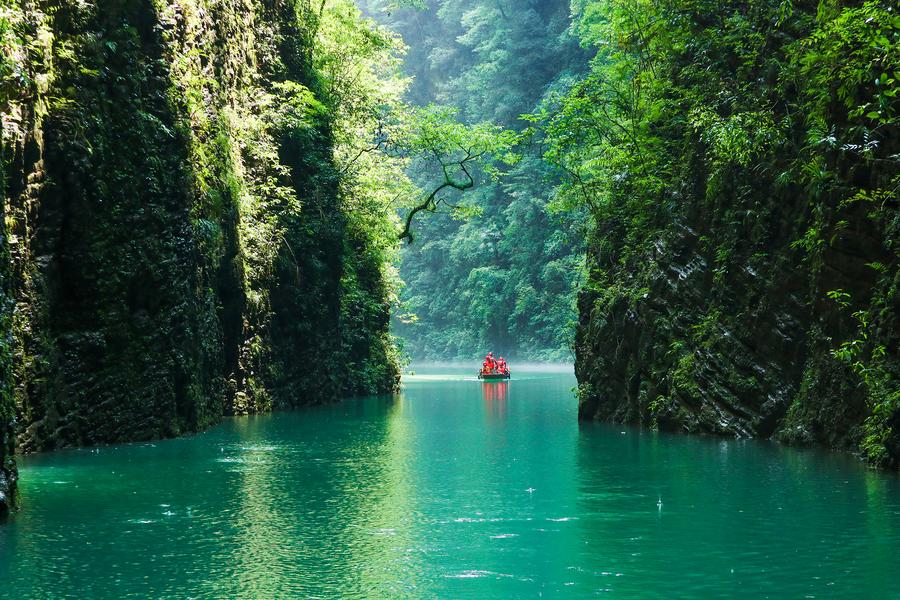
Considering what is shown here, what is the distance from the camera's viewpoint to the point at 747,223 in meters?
15.9

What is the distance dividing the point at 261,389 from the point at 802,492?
1594cm

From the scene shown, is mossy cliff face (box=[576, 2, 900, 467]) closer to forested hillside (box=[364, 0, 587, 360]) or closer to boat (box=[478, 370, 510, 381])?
boat (box=[478, 370, 510, 381])

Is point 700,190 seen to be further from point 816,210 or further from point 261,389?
point 261,389

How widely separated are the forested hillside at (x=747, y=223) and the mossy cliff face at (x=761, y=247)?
34mm

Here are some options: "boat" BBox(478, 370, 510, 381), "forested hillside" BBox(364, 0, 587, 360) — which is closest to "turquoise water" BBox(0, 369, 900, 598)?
"boat" BBox(478, 370, 510, 381)

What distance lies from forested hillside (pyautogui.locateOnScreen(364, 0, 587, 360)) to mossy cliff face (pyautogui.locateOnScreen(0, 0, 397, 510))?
30199 mm

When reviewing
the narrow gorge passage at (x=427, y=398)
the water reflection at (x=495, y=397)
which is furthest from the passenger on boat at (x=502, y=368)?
the narrow gorge passage at (x=427, y=398)

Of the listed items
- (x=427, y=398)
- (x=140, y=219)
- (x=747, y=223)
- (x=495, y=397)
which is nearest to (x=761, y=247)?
(x=747, y=223)

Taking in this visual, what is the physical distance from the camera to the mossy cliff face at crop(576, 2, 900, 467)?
1202 centimetres

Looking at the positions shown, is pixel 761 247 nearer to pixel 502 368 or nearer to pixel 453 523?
pixel 453 523

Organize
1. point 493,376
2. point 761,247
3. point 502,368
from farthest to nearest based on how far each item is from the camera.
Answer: point 502,368, point 493,376, point 761,247

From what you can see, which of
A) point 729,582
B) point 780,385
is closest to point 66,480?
point 729,582

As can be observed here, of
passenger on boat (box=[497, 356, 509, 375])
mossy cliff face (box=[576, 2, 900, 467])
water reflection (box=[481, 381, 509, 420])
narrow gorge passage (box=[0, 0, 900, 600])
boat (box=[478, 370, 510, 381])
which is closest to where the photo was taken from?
narrow gorge passage (box=[0, 0, 900, 600])

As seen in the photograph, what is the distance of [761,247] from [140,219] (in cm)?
1051
